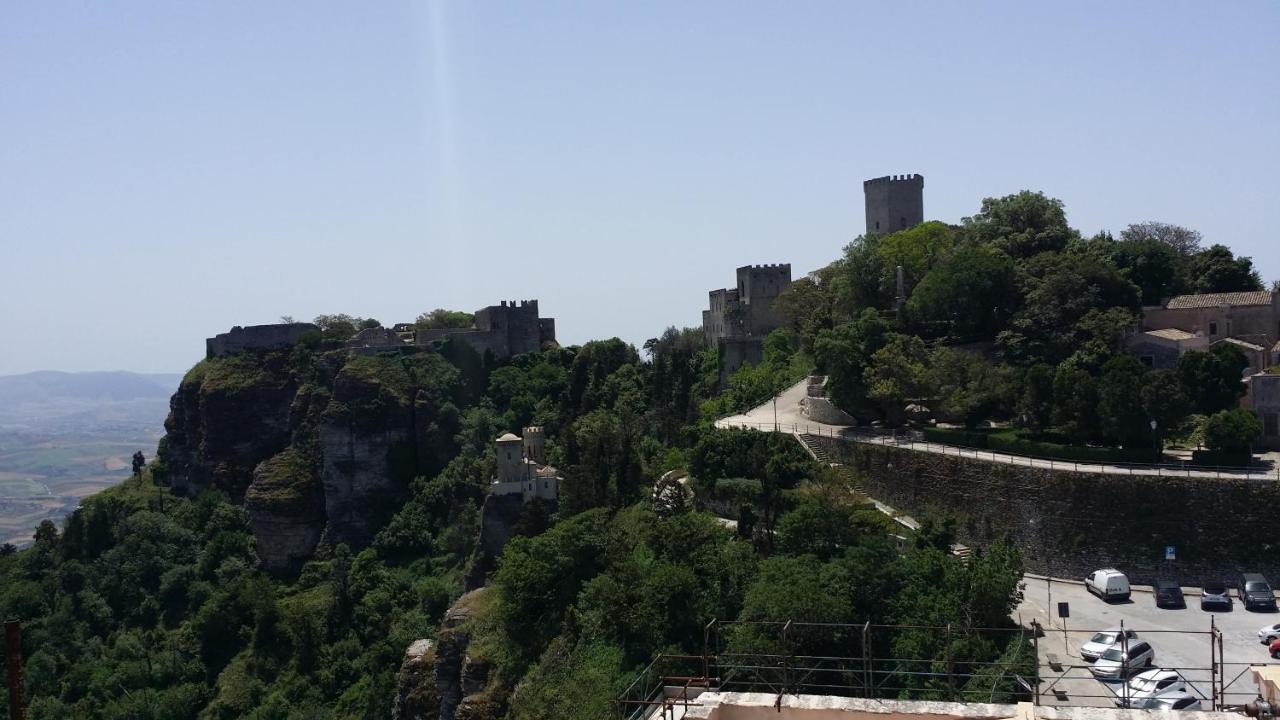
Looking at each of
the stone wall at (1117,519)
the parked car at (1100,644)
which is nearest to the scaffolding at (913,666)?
the parked car at (1100,644)

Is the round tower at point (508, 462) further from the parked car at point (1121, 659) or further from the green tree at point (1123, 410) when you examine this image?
the parked car at point (1121, 659)

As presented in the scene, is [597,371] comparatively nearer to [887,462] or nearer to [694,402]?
[694,402]

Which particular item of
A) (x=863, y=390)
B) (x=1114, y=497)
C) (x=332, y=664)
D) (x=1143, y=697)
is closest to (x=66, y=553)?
(x=332, y=664)

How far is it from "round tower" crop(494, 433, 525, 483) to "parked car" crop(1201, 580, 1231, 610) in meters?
27.5

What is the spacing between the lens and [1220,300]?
4319 centimetres

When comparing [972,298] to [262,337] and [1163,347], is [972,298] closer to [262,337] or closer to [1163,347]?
[1163,347]

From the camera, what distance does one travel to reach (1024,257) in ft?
161

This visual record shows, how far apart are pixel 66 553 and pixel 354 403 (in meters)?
19.5

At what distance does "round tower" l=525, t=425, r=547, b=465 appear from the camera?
55125mm

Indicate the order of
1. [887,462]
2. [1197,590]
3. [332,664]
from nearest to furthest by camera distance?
1. [1197,590]
2. [887,462]
3. [332,664]

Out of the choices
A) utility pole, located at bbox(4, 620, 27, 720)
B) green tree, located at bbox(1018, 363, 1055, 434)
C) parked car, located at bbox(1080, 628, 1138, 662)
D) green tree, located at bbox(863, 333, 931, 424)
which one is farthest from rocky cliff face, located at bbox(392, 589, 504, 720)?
utility pole, located at bbox(4, 620, 27, 720)

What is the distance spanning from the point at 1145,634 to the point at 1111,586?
10.7 ft

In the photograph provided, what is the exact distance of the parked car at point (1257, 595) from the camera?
28078 millimetres

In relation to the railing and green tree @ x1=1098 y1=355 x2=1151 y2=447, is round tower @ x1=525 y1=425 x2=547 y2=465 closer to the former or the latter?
the railing
